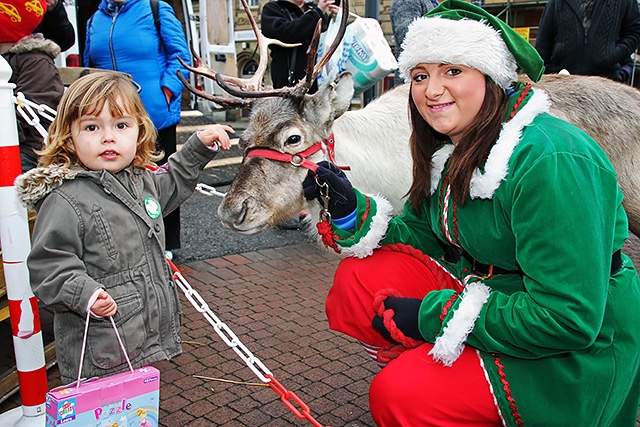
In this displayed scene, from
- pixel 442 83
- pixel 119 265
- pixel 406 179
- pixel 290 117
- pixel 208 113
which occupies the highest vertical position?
pixel 442 83

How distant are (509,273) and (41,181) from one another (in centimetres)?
187

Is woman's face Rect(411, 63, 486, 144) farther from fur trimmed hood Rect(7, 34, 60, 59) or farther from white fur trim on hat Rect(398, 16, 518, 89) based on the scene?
fur trimmed hood Rect(7, 34, 60, 59)

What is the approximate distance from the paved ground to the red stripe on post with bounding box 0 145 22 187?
1.33 m

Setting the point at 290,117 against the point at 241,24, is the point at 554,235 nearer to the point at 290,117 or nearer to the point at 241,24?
the point at 290,117

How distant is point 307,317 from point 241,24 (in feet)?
59.2

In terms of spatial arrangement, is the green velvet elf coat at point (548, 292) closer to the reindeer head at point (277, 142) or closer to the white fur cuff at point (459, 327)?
the white fur cuff at point (459, 327)

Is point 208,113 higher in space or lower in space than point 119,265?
lower

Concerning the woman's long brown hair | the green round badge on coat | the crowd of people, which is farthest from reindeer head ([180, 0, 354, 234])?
the woman's long brown hair

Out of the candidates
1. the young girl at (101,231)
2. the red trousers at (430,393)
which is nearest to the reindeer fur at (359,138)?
the young girl at (101,231)

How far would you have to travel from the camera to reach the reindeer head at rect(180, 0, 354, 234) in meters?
3.44

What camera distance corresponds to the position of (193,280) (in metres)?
5.23

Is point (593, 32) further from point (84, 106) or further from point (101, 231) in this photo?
point (101, 231)

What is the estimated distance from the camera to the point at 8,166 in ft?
9.04

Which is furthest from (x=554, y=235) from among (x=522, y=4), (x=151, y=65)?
(x=522, y=4)
